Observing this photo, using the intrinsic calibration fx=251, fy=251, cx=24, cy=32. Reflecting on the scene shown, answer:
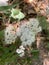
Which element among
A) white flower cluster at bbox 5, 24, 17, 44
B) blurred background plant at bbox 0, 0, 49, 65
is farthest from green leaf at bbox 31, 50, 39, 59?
white flower cluster at bbox 5, 24, 17, 44

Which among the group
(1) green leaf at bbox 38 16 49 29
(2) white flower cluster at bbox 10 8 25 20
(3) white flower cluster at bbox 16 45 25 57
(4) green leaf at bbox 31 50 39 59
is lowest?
(4) green leaf at bbox 31 50 39 59

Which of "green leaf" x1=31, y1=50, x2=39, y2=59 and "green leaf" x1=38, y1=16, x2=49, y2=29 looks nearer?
"green leaf" x1=31, y1=50, x2=39, y2=59

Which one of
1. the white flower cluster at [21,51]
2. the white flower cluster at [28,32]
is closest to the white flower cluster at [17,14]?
the white flower cluster at [28,32]

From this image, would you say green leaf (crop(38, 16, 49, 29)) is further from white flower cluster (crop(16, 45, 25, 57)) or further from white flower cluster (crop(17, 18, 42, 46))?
white flower cluster (crop(16, 45, 25, 57))

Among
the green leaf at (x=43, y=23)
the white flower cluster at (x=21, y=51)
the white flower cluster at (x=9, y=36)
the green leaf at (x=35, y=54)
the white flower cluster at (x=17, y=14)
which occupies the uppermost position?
the white flower cluster at (x=17, y=14)

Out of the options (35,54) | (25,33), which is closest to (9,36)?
(25,33)

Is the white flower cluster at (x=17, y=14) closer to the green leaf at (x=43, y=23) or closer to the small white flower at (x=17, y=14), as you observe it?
the small white flower at (x=17, y=14)

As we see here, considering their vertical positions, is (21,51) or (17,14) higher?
(17,14)

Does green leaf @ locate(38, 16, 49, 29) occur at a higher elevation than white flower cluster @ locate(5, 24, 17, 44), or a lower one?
higher

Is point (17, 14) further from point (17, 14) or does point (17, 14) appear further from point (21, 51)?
point (21, 51)
